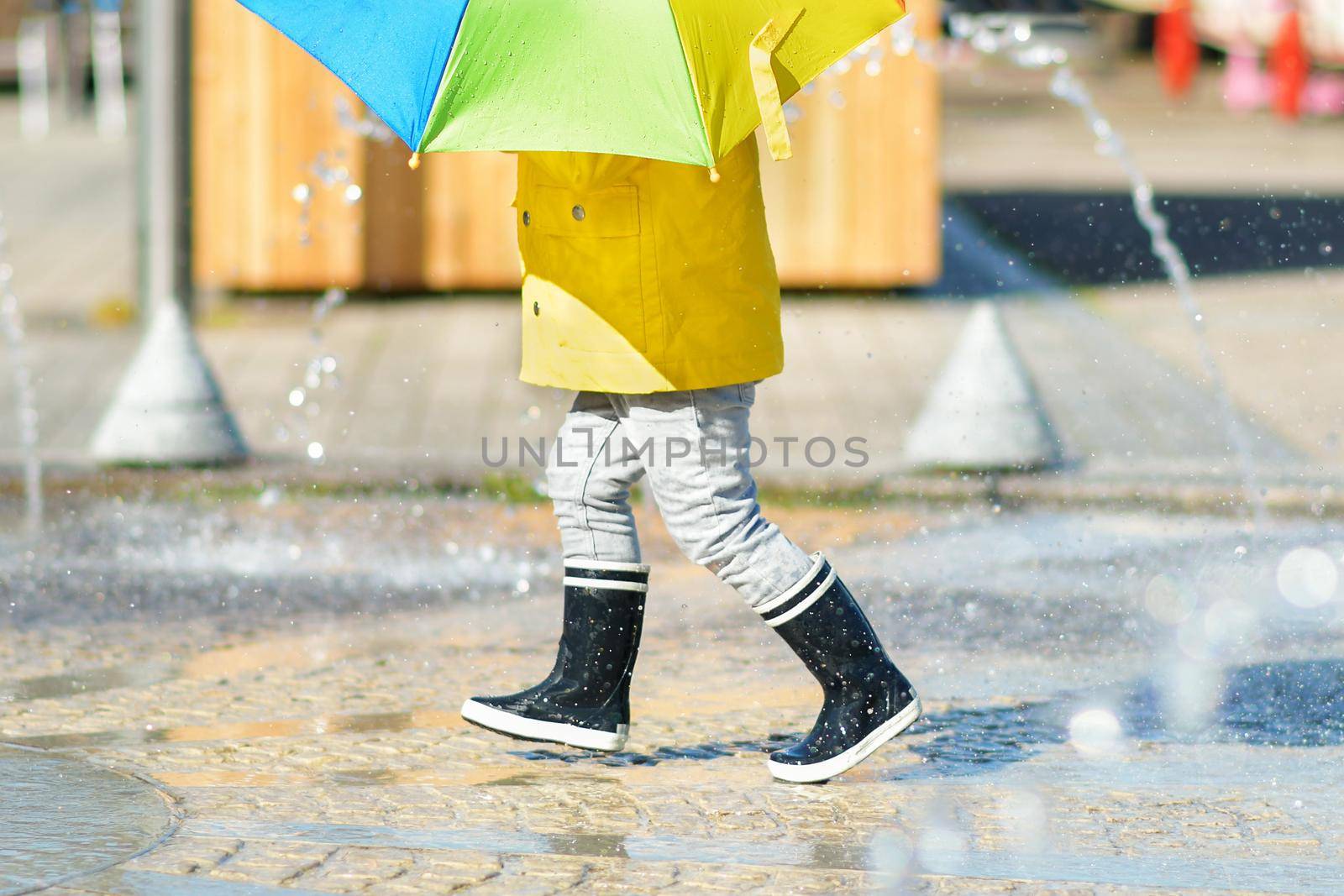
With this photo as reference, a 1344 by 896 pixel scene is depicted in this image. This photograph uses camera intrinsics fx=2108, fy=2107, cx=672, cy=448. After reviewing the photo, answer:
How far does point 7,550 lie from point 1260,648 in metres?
3.60

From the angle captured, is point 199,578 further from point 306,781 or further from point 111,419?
point 306,781

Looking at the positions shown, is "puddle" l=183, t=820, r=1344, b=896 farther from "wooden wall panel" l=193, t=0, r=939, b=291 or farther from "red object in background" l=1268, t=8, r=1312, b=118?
"red object in background" l=1268, t=8, r=1312, b=118

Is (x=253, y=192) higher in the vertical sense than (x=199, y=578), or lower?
higher

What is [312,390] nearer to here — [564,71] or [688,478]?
[688,478]

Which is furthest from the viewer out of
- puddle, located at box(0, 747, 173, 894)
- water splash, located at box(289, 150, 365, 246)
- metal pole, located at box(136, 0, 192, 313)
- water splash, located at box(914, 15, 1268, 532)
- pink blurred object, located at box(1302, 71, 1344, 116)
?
pink blurred object, located at box(1302, 71, 1344, 116)

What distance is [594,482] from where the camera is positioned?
414 cm

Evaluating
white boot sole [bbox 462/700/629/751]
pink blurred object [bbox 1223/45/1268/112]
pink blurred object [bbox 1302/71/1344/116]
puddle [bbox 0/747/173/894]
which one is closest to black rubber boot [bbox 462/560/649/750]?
white boot sole [bbox 462/700/629/751]

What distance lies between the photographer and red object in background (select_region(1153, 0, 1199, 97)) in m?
27.1

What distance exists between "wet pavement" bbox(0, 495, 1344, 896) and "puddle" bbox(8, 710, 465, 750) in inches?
0.5

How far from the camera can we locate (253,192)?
11.2 m

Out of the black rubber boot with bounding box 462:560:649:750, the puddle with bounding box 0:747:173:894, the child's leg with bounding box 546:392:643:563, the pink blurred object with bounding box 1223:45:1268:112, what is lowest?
the puddle with bounding box 0:747:173:894

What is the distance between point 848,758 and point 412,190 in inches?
307

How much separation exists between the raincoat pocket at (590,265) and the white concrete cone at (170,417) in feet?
11.2

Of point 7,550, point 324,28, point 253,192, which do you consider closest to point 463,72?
point 324,28
